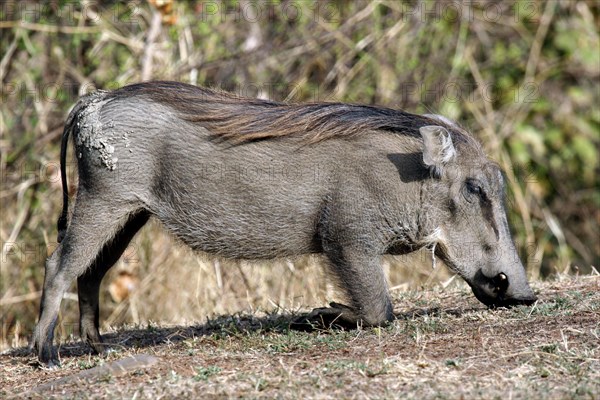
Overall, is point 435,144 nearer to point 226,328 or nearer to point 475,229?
point 475,229

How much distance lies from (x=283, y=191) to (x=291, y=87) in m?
4.25

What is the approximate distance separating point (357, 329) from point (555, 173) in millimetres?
6902

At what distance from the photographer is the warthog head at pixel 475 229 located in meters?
4.56

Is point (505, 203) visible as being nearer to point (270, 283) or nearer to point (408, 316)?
point (408, 316)

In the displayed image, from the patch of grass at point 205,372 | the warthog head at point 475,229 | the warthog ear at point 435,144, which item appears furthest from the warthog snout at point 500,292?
the patch of grass at point 205,372

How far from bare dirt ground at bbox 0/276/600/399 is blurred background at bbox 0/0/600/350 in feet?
2.41

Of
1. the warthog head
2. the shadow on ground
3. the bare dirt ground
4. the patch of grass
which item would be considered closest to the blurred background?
the warthog head

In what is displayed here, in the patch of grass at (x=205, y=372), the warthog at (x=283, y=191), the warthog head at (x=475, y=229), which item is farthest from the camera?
the warthog head at (x=475, y=229)

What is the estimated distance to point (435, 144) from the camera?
4.44 meters

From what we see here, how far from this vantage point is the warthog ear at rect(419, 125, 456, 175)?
4.43 metres

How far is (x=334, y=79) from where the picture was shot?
877 centimetres

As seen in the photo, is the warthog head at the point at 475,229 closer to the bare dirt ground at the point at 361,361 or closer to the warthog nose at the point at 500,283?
the warthog nose at the point at 500,283

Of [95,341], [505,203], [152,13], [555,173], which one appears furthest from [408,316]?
[555,173]

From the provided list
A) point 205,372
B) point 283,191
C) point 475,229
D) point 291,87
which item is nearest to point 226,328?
point 283,191
